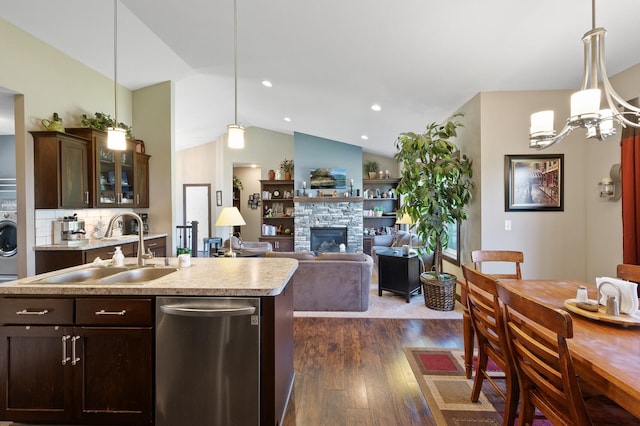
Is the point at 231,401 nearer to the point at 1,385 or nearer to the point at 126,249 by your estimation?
the point at 1,385

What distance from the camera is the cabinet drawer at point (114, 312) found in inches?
68.6

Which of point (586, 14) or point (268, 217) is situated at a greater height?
point (586, 14)

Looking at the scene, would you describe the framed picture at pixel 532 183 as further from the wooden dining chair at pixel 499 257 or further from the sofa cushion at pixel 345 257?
the sofa cushion at pixel 345 257

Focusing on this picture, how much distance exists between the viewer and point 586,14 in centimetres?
242

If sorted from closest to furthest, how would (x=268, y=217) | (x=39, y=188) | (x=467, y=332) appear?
(x=467, y=332) < (x=39, y=188) < (x=268, y=217)

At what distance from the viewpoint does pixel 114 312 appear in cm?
175

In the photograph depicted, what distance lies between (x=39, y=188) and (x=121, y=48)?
2008mm

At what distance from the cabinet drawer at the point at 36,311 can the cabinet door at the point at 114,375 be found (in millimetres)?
128

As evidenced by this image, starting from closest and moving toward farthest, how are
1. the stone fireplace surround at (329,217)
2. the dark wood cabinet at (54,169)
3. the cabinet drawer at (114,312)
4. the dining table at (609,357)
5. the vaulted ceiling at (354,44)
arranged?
the dining table at (609,357)
the cabinet drawer at (114,312)
the vaulted ceiling at (354,44)
the dark wood cabinet at (54,169)
the stone fireplace surround at (329,217)

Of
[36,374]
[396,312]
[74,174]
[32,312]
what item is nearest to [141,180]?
A: [74,174]

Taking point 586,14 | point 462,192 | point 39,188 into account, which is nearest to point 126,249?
point 39,188

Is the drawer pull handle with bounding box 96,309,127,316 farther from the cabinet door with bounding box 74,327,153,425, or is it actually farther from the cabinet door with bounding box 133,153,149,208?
the cabinet door with bounding box 133,153,149,208

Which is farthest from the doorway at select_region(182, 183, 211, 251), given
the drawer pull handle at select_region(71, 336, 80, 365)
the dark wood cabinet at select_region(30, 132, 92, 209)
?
the drawer pull handle at select_region(71, 336, 80, 365)

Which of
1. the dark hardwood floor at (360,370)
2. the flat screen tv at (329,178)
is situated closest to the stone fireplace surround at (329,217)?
the flat screen tv at (329,178)
